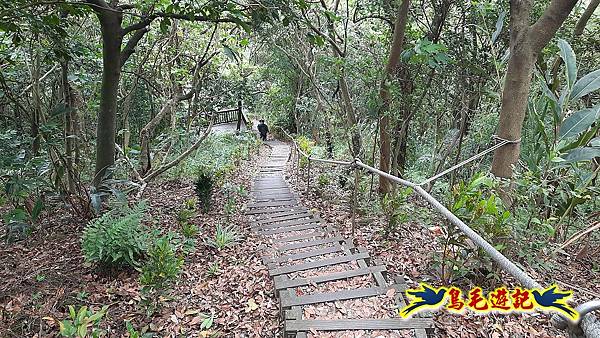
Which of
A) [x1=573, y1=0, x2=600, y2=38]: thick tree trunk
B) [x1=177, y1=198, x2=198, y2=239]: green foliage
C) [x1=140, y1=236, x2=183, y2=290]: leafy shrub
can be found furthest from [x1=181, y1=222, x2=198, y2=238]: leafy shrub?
[x1=573, y1=0, x2=600, y2=38]: thick tree trunk

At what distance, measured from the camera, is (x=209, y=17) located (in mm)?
4016

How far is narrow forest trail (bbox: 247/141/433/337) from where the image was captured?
256 cm

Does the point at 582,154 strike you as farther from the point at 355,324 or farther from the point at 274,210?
the point at 274,210

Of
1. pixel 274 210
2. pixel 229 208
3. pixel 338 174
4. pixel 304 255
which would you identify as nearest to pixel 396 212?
pixel 304 255

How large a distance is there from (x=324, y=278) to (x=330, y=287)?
0.11m

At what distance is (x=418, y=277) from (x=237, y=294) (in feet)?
5.94

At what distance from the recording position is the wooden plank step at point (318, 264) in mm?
3611

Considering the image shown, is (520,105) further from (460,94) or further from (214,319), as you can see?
(214,319)

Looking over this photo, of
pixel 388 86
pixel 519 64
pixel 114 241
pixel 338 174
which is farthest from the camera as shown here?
pixel 338 174

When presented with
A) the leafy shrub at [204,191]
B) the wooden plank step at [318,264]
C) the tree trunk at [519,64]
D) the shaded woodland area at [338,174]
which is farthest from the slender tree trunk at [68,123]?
the tree trunk at [519,64]

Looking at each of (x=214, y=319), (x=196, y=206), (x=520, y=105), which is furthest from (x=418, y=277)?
(x=196, y=206)

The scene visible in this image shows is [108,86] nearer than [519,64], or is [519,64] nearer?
[519,64]

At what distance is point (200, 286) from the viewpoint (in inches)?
154

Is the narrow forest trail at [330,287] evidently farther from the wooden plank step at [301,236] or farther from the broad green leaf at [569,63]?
the broad green leaf at [569,63]
